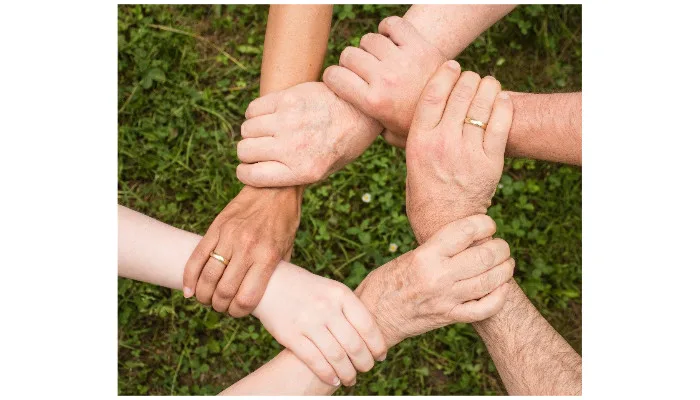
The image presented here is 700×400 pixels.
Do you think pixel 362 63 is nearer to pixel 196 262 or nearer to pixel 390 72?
pixel 390 72

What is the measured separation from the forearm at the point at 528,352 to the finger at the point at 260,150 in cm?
106

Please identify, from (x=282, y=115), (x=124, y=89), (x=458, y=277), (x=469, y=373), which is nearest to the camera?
(x=458, y=277)

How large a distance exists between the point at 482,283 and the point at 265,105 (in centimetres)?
114

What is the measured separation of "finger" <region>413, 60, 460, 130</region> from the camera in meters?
2.34

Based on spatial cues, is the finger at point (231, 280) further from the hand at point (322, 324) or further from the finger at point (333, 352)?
the finger at point (333, 352)

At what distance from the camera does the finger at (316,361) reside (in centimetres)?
235

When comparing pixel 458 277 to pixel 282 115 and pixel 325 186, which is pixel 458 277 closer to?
pixel 282 115

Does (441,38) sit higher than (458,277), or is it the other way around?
(441,38)

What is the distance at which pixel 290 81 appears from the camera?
264cm

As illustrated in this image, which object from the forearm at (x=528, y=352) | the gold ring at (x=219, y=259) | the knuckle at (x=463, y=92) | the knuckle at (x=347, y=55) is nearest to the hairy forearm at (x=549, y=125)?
the knuckle at (x=463, y=92)

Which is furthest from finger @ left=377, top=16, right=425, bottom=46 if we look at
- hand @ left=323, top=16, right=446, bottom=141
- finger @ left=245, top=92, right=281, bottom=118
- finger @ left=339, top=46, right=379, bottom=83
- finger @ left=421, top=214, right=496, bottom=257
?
finger @ left=421, top=214, right=496, bottom=257

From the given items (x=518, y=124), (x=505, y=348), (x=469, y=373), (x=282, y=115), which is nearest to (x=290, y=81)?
(x=282, y=115)

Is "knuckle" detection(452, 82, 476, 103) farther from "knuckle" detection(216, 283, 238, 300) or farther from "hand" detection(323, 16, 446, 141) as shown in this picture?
"knuckle" detection(216, 283, 238, 300)

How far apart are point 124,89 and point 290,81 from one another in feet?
4.72
